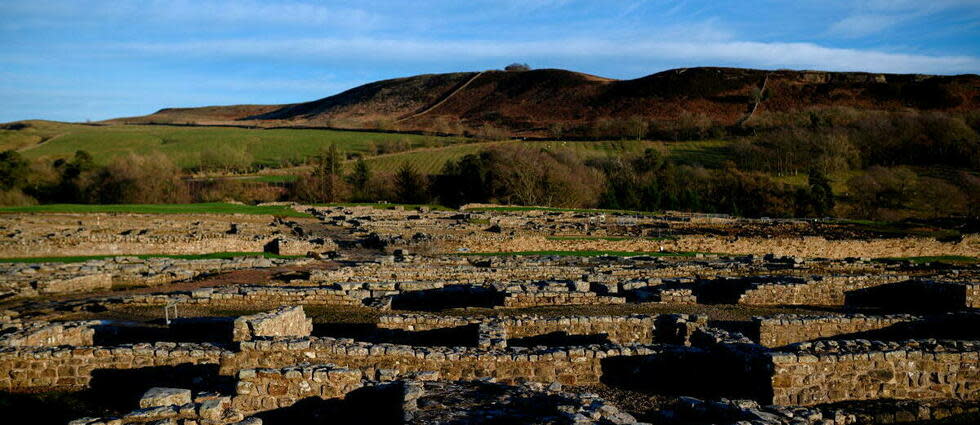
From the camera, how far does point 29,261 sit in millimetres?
23781

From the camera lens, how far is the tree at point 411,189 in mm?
60875

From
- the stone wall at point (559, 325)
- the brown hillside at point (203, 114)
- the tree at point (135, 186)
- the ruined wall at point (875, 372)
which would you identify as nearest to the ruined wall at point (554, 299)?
the stone wall at point (559, 325)

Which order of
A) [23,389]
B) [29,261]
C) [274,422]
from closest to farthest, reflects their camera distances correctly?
[274,422], [23,389], [29,261]

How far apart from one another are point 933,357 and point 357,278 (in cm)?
1489

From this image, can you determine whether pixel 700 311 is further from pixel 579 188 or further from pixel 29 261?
pixel 579 188

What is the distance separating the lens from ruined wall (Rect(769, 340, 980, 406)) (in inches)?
342

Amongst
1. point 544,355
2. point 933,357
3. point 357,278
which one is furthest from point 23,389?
point 933,357

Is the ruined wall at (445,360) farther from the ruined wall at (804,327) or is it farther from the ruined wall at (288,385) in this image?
the ruined wall at (804,327)

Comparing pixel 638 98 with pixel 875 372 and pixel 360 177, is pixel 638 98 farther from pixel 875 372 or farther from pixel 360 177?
pixel 875 372

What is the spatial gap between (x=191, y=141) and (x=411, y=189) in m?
46.1

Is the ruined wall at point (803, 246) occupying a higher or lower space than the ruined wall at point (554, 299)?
lower

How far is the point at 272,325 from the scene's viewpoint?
37.6 ft

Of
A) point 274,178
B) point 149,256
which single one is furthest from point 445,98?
point 149,256

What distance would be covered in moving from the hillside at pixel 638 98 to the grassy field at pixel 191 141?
50.9ft
